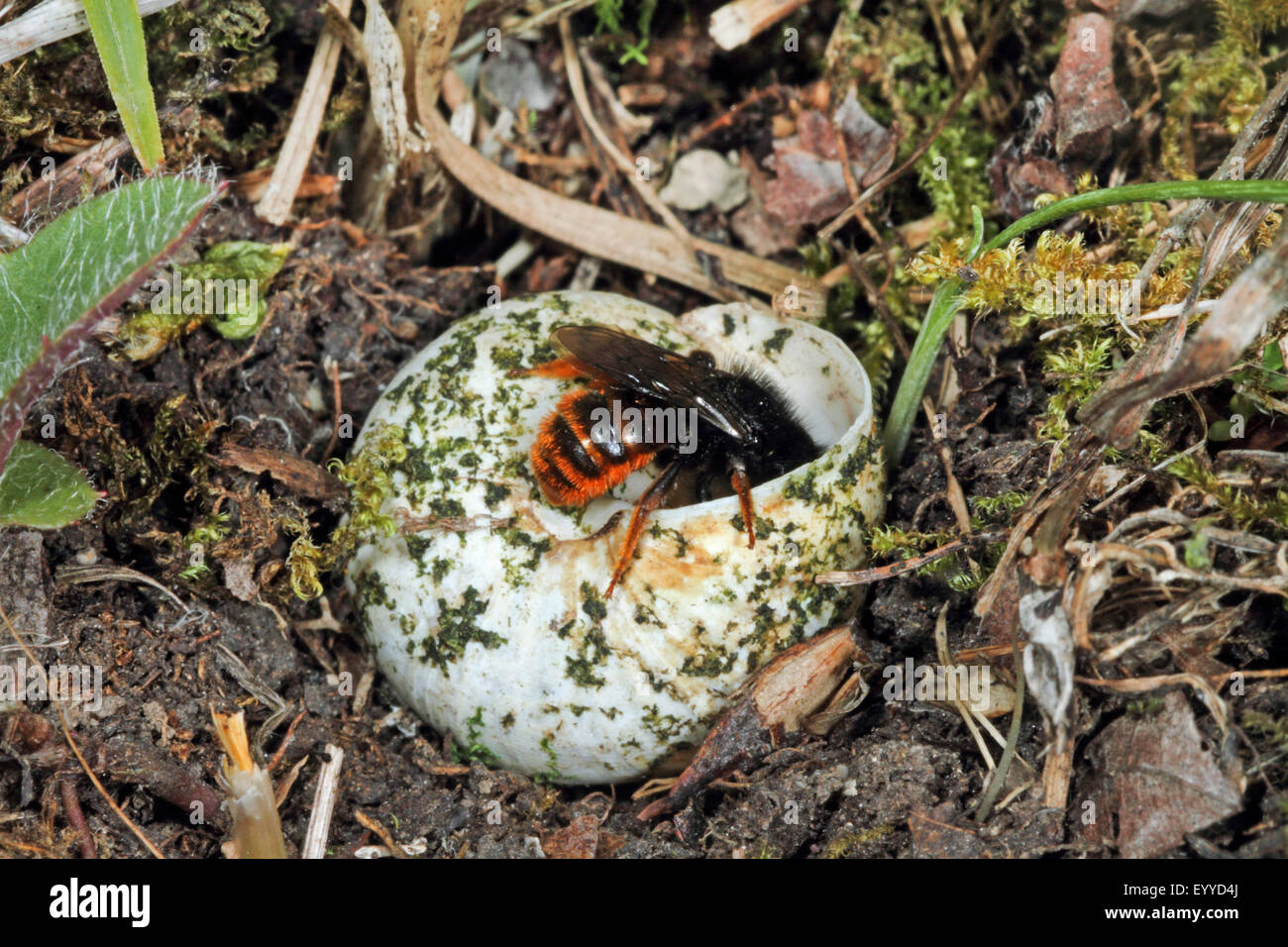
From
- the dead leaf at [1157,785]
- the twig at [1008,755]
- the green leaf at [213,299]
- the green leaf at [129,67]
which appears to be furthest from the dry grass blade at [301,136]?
the dead leaf at [1157,785]

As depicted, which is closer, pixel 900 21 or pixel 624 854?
pixel 624 854

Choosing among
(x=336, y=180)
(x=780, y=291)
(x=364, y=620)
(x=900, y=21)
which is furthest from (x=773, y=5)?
(x=364, y=620)

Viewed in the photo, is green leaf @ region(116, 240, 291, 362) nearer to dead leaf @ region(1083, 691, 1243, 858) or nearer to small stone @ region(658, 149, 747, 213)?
small stone @ region(658, 149, 747, 213)

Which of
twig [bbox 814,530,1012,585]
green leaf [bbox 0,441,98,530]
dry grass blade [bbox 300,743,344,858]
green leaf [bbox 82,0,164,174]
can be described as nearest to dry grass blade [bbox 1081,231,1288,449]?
twig [bbox 814,530,1012,585]

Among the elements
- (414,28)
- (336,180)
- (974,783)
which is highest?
(414,28)

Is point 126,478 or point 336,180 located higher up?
point 336,180

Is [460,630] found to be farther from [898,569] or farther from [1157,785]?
[1157,785]

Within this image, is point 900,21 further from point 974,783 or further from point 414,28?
point 974,783
